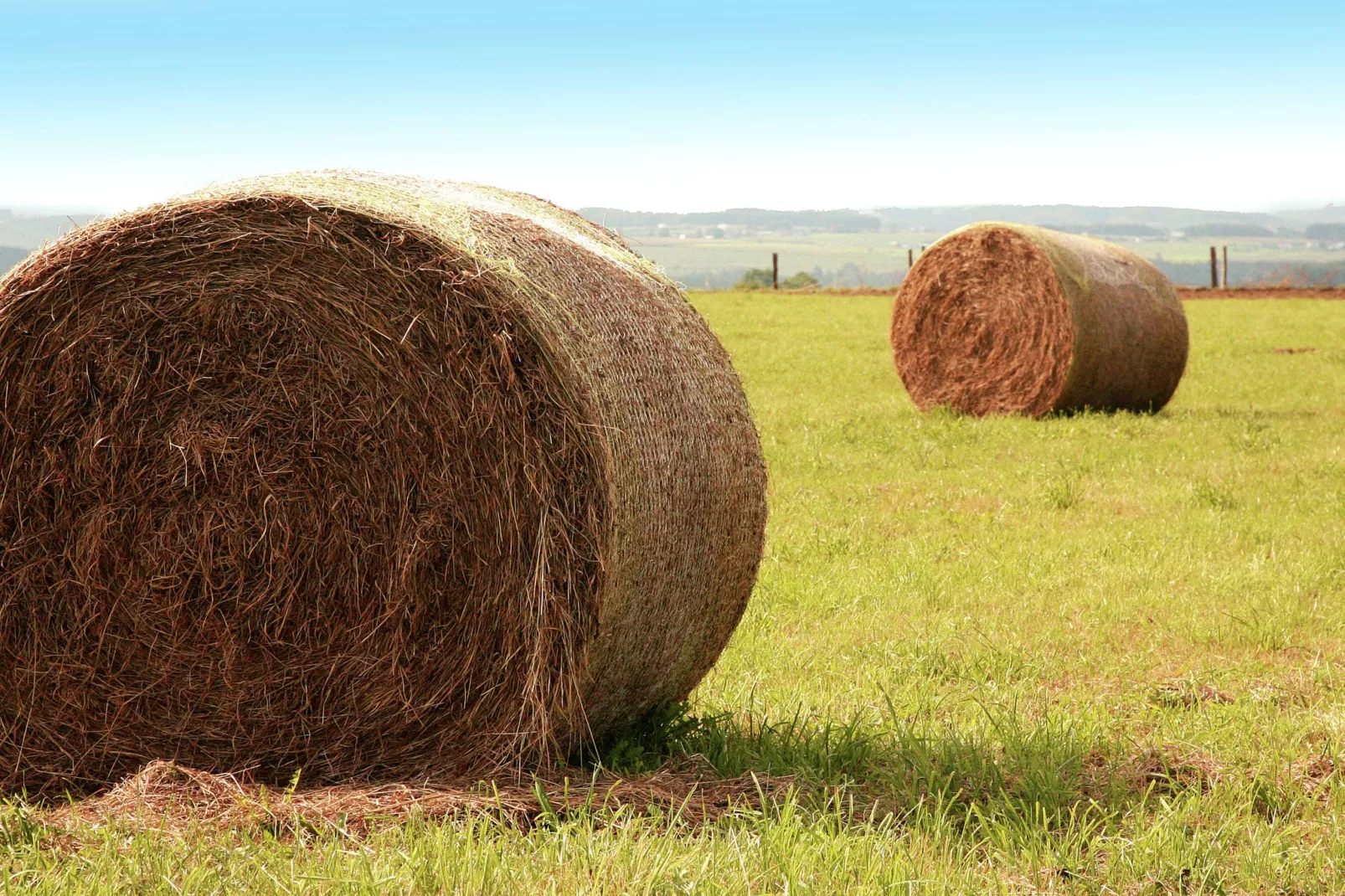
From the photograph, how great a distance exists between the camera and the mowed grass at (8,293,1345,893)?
3.66m

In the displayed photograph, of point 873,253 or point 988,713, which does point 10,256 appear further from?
point 873,253

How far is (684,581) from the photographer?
480 centimetres

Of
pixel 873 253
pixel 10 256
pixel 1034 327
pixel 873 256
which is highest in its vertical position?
pixel 873 253

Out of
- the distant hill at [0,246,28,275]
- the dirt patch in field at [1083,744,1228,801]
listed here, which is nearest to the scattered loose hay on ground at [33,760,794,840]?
the dirt patch in field at [1083,744,1228,801]

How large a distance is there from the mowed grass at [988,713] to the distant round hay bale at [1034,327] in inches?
81.4

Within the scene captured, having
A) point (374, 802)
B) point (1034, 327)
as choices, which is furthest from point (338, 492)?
point (1034, 327)

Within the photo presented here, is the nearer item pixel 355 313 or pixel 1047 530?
pixel 355 313

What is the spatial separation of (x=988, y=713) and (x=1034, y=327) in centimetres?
979

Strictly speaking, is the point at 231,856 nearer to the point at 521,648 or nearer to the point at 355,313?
the point at 521,648

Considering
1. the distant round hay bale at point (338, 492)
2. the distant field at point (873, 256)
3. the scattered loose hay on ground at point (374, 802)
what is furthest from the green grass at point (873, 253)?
the scattered loose hay on ground at point (374, 802)

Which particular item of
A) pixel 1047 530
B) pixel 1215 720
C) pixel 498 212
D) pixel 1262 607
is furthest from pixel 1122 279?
pixel 498 212

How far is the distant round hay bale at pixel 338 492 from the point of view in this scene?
4.42m

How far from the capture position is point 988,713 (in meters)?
4.98

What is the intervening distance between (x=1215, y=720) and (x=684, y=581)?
2176mm
